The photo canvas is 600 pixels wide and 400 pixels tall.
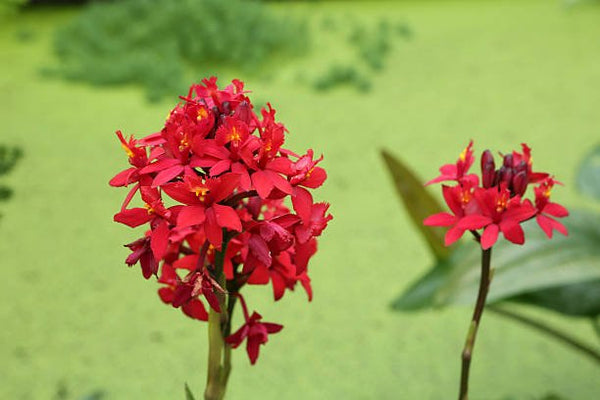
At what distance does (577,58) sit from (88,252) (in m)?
1.63

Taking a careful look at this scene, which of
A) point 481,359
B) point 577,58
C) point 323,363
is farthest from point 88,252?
point 577,58

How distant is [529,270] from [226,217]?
0.71m

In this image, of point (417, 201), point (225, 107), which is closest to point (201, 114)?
point (225, 107)

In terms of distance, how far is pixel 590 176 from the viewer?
4.61ft

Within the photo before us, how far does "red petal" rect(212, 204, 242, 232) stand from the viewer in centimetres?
62

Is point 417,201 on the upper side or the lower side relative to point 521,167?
upper

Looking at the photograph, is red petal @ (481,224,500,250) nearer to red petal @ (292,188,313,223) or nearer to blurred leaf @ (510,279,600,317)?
red petal @ (292,188,313,223)

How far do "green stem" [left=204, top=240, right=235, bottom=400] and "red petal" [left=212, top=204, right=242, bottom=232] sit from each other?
0.06m

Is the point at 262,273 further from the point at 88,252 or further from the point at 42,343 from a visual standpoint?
the point at 88,252

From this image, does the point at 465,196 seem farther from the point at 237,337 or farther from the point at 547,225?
the point at 237,337

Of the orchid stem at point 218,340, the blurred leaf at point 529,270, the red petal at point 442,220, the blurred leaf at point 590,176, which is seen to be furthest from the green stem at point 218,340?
the blurred leaf at point 590,176

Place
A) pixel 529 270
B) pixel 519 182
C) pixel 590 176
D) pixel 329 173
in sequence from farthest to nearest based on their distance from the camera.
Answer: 1. pixel 329 173
2. pixel 590 176
3. pixel 529 270
4. pixel 519 182

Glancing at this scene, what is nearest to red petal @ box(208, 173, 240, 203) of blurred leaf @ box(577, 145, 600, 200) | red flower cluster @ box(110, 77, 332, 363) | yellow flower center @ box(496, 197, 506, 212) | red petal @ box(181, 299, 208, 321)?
red flower cluster @ box(110, 77, 332, 363)

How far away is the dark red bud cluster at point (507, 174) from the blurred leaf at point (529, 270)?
46 cm
